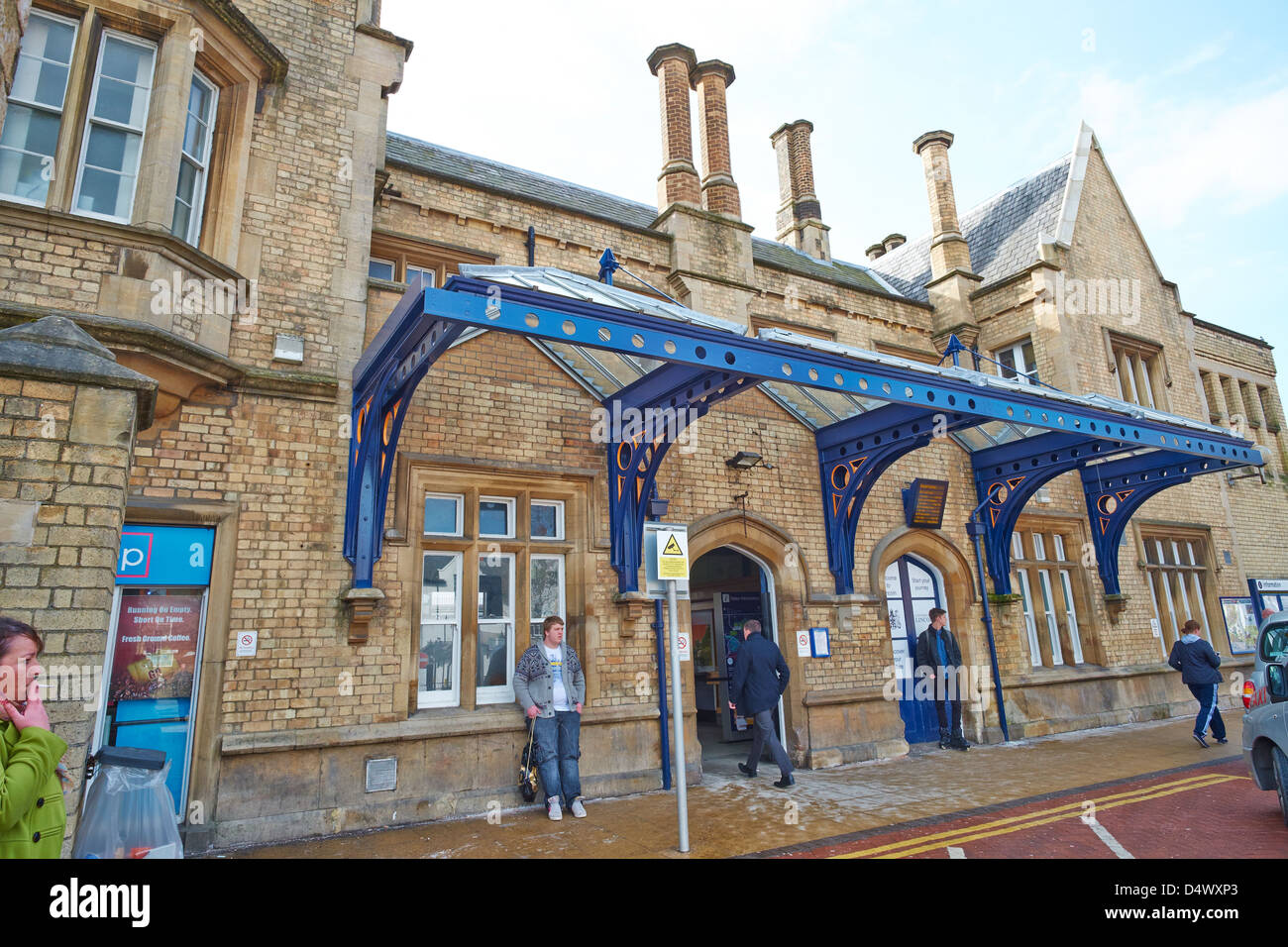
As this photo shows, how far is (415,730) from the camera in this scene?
6680 mm

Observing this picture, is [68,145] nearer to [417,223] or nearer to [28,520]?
[417,223]

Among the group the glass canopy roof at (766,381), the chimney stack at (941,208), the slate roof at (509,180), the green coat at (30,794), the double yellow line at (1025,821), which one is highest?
the chimney stack at (941,208)

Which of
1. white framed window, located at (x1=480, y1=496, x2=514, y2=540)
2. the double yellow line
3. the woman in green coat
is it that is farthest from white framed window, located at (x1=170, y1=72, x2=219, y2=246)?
the double yellow line

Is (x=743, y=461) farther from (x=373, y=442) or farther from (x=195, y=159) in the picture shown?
(x=195, y=159)

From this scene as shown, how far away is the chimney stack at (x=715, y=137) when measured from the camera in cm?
1121

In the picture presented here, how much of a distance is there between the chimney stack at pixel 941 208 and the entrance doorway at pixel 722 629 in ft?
23.8

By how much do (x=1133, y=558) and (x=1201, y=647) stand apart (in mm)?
3633

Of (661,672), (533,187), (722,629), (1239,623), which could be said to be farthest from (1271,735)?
(1239,623)

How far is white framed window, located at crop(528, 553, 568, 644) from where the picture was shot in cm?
796

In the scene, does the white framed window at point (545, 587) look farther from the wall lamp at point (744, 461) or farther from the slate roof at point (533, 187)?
the slate roof at point (533, 187)

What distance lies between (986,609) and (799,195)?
10.2 metres

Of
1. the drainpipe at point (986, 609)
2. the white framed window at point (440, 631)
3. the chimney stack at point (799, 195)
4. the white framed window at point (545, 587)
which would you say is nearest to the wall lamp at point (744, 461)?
the white framed window at point (545, 587)

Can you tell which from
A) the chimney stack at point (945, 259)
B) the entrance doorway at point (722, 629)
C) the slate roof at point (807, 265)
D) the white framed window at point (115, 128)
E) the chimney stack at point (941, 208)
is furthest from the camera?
the chimney stack at point (941, 208)

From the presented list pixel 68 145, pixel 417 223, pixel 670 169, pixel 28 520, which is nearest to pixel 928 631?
pixel 670 169
